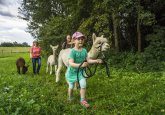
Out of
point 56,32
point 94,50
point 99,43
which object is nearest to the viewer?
point 94,50

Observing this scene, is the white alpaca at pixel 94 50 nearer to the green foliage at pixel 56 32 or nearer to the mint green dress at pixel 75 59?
the mint green dress at pixel 75 59

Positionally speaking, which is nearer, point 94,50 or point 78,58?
point 78,58

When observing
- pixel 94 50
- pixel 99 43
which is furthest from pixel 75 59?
pixel 99 43

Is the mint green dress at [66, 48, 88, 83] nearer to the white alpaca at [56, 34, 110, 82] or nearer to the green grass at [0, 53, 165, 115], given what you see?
the green grass at [0, 53, 165, 115]

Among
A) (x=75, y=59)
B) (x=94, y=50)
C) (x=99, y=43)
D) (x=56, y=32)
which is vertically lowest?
(x=75, y=59)

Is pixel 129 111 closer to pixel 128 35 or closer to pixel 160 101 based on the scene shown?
pixel 160 101

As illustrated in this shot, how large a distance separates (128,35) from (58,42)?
541 cm

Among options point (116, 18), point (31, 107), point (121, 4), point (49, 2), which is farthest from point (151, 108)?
point (49, 2)

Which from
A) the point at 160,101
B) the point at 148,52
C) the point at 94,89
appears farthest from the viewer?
the point at 148,52

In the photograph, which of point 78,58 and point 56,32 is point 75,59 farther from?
point 56,32

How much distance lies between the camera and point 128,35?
85.4 ft

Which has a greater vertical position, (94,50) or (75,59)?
(94,50)

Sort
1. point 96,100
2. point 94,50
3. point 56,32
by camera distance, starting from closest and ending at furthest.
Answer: point 96,100
point 94,50
point 56,32

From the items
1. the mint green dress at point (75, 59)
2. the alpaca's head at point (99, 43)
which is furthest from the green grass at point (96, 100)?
the alpaca's head at point (99, 43)
